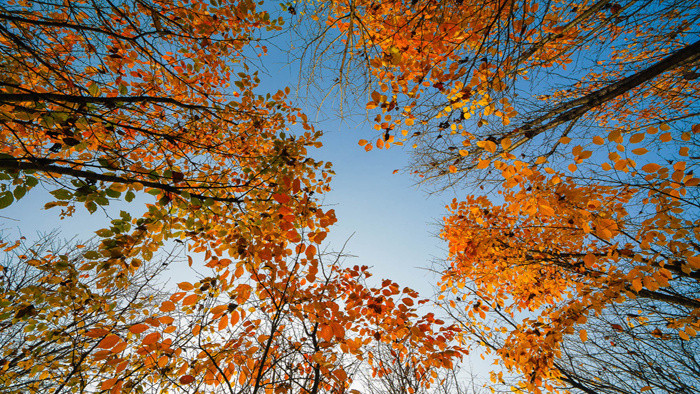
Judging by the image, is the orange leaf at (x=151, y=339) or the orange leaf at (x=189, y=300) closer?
the orange leaf at (x=151, y=339)

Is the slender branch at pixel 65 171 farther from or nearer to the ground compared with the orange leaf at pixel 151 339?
farther from the ground

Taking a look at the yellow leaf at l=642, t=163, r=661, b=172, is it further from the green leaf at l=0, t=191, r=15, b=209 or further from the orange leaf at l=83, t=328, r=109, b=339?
the green leaf at l=0, t=191, r=15, b=209

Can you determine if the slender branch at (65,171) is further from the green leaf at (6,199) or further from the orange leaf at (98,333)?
the orange leaf at (98,333)

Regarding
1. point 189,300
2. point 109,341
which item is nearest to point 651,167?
point 189,300

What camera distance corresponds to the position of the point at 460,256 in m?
5.80

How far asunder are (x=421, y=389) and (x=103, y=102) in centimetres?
472

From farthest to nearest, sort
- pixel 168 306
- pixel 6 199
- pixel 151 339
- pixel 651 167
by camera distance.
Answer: pixel 651 167, pixel 168 306, pixel 151 339, pixel 6 199

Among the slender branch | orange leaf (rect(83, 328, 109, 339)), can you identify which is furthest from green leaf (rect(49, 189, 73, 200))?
orange leaf (rect(83, 328, 109, 339))

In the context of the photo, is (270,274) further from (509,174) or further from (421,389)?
(421,389)

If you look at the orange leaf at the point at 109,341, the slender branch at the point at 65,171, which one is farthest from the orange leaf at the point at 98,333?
the slender branch at the point at 65,171

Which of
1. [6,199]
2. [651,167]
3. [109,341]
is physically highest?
[651,167]

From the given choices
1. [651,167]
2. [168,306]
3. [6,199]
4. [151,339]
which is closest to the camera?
[6,199]

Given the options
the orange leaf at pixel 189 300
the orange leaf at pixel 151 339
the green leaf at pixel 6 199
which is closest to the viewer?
the green leaf at pixel 6 199

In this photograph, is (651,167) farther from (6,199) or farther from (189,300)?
(6,199)
